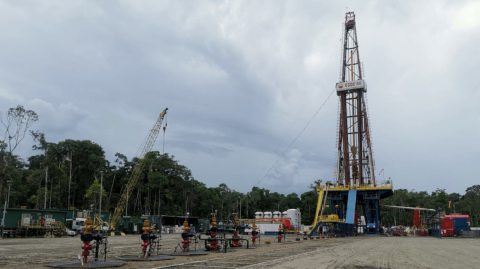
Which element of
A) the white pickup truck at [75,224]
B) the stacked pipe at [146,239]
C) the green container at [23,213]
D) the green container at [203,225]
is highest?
the stacked pipe at [146,239]

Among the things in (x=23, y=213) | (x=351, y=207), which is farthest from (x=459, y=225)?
(x=23, y=213)

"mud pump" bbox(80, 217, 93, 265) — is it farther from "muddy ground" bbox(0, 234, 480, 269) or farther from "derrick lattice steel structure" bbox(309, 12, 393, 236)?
"derrick lattice steel structure" bbox(309, 12, 393, 236)

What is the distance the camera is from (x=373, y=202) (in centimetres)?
6838

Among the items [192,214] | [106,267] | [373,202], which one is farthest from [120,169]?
[106,267]

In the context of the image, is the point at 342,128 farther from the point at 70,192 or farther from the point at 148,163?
the point at 70,192

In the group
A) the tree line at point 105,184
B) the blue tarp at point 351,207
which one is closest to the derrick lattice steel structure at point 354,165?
the blue tarp at point 351,207

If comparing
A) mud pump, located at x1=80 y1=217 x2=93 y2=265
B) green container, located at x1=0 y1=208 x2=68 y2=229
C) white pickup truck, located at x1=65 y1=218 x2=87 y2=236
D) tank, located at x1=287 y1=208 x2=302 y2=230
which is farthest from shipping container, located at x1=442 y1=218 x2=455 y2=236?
green container, located at x1=0 y1=208 x2=68 y2=229

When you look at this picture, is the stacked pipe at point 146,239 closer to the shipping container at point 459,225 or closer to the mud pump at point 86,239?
the mud pump at point 86,239

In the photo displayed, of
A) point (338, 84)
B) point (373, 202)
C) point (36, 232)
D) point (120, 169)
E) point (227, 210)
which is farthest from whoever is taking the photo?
point (227, 210)

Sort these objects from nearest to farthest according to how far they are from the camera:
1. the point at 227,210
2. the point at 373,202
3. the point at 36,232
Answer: the point at 36,232 < the point at 373,202 < the point at 227,210

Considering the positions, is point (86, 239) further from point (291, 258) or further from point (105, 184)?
point (105, 184)

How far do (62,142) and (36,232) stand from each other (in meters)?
56.1

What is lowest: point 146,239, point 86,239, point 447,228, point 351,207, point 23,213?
point 447,228

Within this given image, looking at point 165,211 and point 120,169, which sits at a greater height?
point 120,169
